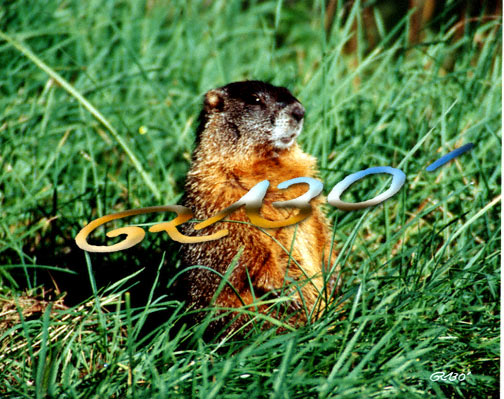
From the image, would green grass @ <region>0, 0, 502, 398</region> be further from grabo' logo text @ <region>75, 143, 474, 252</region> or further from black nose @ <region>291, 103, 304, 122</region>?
black nose @ <region>291, 103, 304, 122</region>

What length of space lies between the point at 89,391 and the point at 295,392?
692mm

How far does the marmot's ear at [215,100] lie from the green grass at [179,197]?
51cm

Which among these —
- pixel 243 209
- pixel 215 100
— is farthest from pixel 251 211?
pixel 215 100

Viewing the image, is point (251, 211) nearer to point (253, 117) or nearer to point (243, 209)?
point (243, 209)

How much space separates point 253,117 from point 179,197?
83cm

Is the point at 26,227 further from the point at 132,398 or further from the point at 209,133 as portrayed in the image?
the point at 132,398

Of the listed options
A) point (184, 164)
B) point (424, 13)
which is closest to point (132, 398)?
point (184, 164)

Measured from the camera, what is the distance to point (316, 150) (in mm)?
3492

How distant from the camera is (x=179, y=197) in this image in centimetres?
351

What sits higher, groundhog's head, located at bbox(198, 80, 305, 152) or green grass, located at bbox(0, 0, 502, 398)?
groundhog's head, located at bbox(198, 80, 305, 152)

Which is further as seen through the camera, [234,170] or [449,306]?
[234,170]

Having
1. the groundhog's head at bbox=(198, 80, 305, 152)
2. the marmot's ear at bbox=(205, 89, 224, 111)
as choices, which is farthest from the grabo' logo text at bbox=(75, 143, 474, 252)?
the marmot's ear at bbox=(205, 89, 224, 111)

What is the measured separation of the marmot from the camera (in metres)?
2.56

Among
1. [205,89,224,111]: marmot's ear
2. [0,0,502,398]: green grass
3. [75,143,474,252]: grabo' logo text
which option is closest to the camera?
[0,0,502,398]: green grass
